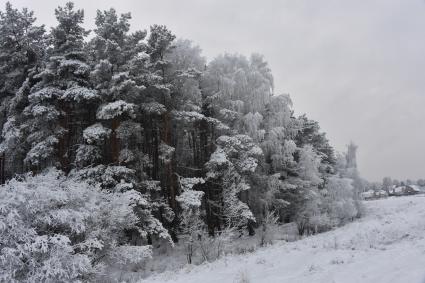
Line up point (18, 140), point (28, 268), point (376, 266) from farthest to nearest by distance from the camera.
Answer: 1. point (18, 140)
2. point (28, 268)
3. point (376, 266)

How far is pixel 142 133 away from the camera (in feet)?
95.5

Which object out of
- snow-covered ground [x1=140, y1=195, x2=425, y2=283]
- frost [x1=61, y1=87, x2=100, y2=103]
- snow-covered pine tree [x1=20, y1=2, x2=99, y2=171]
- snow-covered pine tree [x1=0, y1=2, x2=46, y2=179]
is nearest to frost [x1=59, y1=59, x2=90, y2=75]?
snow-covered pine tree [x1=20, y1=2, x2=99, y2=171]

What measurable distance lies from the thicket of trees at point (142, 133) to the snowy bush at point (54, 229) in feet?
0.45

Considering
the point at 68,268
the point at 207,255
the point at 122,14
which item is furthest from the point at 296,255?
the point at 122,14

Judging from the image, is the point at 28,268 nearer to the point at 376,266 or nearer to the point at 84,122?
the point at 376,266

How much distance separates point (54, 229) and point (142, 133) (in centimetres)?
1328

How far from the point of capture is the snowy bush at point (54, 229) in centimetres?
1445

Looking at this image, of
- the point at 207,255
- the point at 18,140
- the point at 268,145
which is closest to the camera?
the point at 207,255

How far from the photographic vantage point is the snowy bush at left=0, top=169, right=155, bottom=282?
1445 cm

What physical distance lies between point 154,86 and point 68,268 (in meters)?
14.5

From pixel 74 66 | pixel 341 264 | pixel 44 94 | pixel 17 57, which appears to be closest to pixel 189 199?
pixel 44 94

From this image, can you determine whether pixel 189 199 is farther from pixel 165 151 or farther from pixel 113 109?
pixel 113 109

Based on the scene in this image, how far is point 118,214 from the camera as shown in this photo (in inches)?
766

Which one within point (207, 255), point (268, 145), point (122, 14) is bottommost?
point (207, 255)
